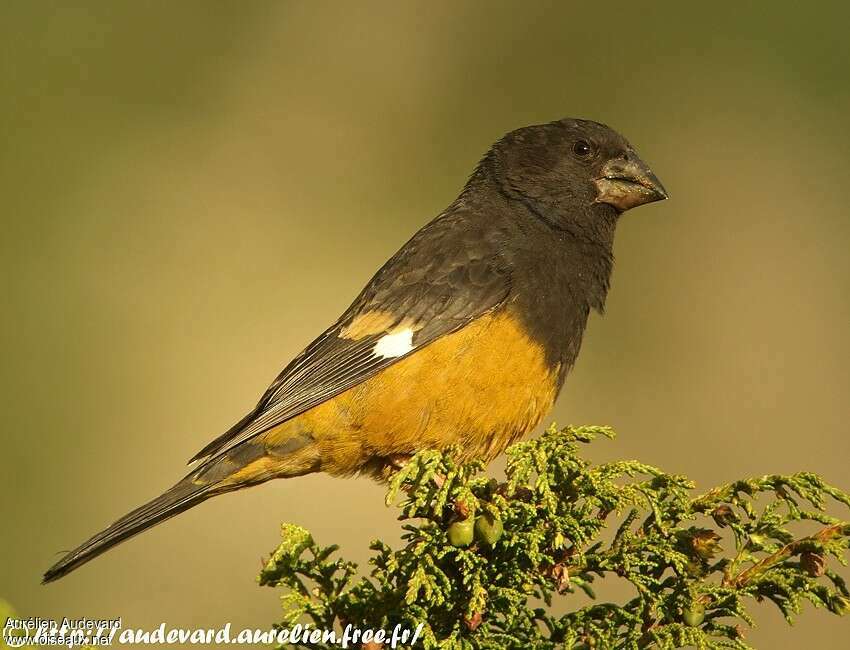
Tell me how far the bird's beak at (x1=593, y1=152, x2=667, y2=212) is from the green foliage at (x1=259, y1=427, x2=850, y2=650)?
182 cm

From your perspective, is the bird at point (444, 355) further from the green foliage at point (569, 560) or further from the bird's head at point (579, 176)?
the green foliage at point (569, 560)

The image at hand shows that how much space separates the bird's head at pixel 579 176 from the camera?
4.09 metres

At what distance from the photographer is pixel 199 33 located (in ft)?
22.8

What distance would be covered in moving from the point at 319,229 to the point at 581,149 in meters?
2.98

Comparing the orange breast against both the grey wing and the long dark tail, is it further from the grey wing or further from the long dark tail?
the long dark tail

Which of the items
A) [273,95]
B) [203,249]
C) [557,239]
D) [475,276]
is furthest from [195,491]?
[273,95]

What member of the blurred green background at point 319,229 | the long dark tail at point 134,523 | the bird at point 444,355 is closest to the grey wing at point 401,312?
the bird at point 444,355

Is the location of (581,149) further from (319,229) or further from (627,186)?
(319,229)

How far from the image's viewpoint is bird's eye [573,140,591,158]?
4.16 metres

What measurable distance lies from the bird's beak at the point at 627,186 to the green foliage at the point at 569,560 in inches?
71.5

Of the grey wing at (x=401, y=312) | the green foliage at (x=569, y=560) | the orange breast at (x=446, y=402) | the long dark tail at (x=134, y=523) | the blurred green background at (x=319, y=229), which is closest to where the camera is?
the green foliage at (x=569, y=560)

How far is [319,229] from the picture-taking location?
684 cm

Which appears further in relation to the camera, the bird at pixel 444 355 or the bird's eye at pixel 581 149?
the bird's eye at pixel 581 149

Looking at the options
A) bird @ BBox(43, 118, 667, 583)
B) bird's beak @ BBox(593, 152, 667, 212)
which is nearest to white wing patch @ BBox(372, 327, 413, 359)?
bird @ BBox(43, 118, 667, 583)
